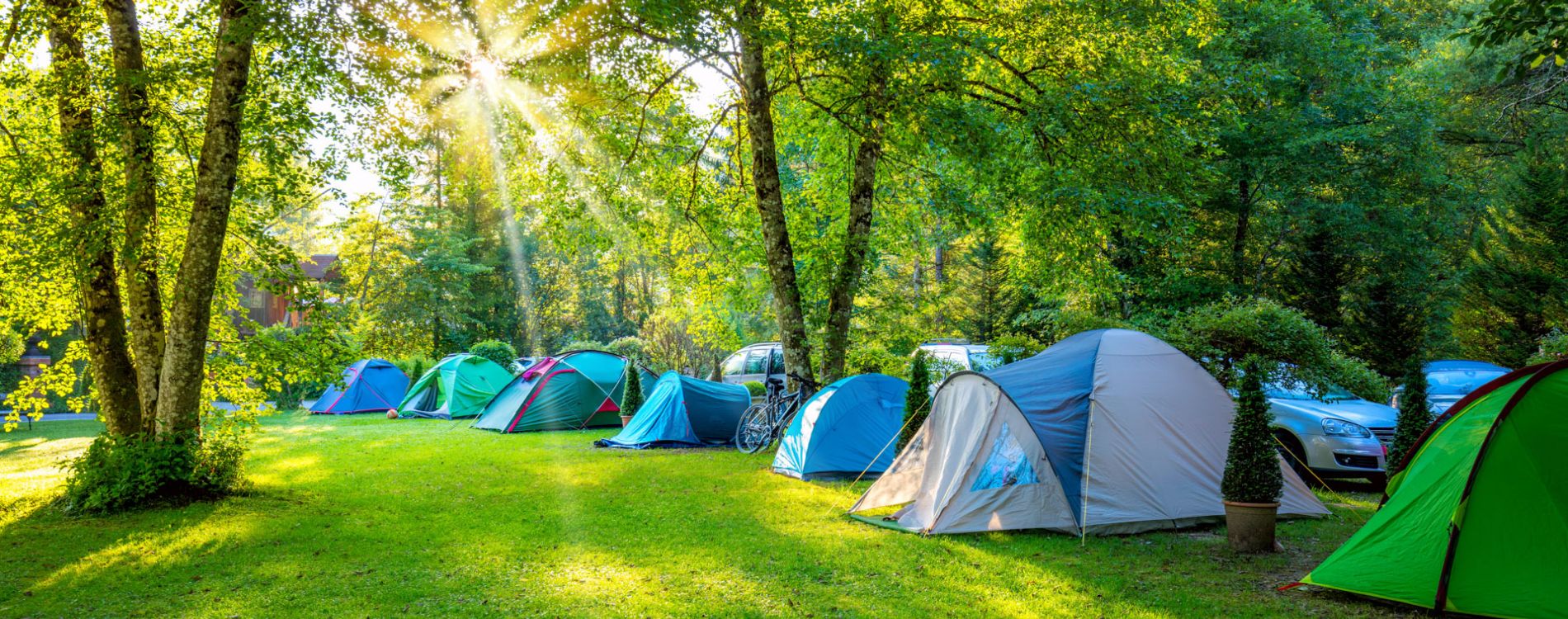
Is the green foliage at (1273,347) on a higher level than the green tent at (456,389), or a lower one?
higher

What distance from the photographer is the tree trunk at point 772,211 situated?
37.4 feet

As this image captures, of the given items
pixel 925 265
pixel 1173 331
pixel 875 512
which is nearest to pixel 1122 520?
pixel 875 512

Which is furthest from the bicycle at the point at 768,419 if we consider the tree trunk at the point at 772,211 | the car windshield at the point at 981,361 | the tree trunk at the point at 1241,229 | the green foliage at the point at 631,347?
the green foliage at the point at 631,347

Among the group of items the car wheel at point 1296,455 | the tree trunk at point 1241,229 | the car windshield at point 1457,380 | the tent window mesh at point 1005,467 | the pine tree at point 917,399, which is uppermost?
the tree trunk at point 1241,229

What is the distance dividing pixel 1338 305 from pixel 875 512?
1465cm

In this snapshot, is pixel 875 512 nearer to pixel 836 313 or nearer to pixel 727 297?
pixel 836 313

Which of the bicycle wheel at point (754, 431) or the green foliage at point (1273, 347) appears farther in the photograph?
the bicycle wheel at point (754, 431)

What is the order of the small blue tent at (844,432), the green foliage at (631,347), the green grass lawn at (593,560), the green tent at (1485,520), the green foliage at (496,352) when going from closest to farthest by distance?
1. the green tent at (1485,520)
2. the green grass lawn at (593,560)
3. the small blue tent at (844,432)
4. the green foliage at (496,352)
5. the green foliage at (631,347)

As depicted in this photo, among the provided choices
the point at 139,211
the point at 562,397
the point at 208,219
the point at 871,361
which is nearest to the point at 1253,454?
the point at 871,361

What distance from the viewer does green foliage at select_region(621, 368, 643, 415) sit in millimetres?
15484

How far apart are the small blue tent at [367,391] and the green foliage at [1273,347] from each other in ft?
61.3

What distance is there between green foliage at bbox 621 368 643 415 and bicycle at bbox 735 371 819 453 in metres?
3.36

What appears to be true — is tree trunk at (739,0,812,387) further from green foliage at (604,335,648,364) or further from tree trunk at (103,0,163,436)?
green foliage at (604,335,648,364)

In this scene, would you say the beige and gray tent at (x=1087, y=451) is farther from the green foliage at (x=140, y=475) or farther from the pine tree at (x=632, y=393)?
the pine tree at (x=632, y=393)
